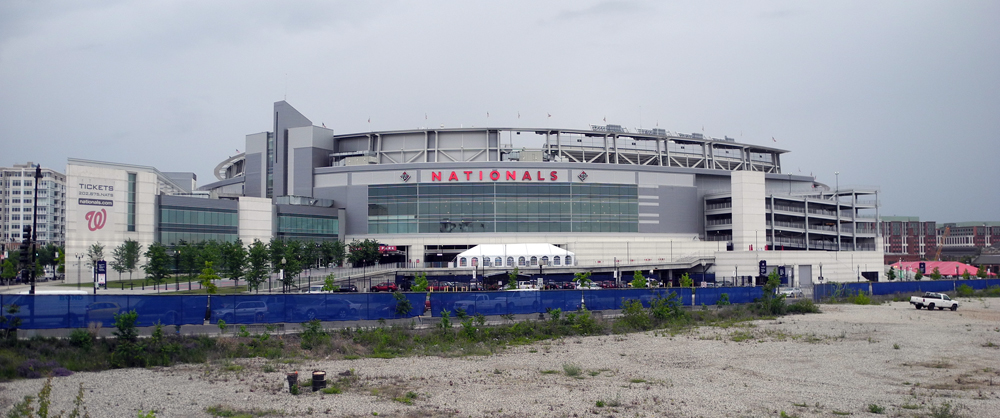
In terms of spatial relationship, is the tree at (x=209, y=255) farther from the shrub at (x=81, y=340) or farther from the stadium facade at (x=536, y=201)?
the shrub at (x=81, y=340)

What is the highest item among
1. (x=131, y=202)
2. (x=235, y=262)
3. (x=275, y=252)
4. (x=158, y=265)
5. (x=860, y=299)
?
(x=131, y=202)

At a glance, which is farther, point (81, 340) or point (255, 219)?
point (255, 219)

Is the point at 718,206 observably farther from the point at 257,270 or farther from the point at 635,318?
the point at 635,318

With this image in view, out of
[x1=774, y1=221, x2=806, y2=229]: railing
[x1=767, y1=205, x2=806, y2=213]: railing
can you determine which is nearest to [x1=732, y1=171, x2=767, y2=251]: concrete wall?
[x1=767, y1=205, x2=806, y2=213]: railing

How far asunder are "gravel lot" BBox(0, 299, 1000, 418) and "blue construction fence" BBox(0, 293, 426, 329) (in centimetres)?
529

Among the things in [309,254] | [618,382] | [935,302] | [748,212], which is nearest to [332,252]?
[309,254]

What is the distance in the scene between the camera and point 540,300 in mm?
43750

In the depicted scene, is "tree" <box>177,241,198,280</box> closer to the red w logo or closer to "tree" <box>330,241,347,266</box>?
the red w logo

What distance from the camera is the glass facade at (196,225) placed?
Result: 89688mm

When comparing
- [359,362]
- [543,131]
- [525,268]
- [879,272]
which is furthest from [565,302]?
[879,272]

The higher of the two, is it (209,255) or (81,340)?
(209,255)

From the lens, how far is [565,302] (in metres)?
44.5

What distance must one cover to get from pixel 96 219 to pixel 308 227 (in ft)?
97.3

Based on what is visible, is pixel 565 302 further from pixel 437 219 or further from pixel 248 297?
pixel 437 219
